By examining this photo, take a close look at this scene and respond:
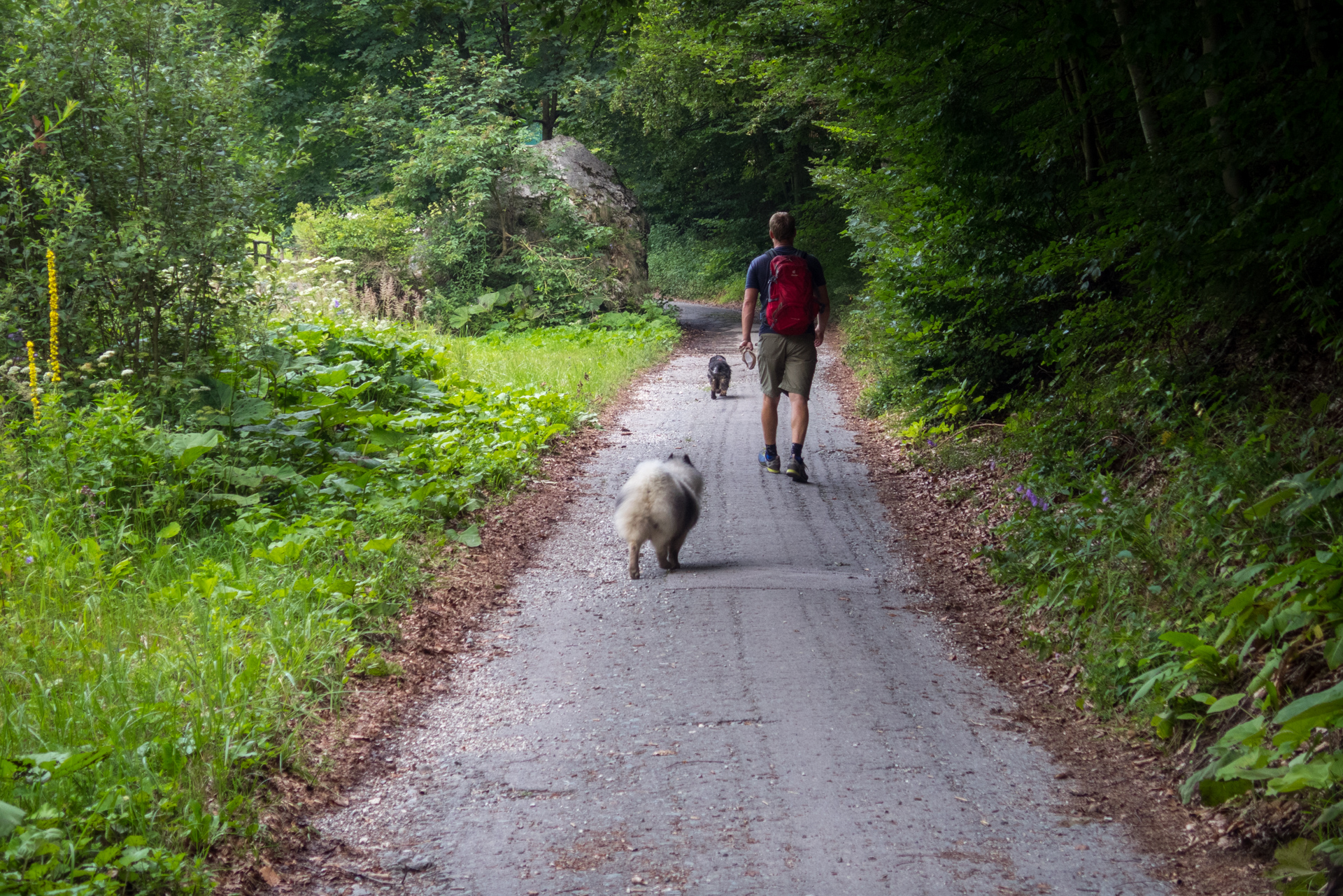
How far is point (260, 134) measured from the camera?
938cm

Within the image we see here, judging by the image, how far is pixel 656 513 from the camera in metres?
6.37

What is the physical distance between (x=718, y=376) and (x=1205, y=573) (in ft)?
34.1

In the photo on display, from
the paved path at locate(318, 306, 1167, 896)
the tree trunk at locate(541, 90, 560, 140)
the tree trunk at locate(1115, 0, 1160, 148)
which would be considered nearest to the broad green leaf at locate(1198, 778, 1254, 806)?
the paved path at locate(318, 306, 1167, 896)

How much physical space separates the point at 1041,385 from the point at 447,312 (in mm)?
15082

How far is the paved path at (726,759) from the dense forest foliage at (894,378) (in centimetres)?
63

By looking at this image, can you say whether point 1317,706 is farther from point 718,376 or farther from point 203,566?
point 718,376

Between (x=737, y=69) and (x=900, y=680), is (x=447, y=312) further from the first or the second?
(x=900, y=680)

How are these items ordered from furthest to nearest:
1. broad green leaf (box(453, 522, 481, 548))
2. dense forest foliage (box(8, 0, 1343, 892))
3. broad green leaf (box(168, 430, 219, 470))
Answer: broad green leaf (box(453, 522, 481, 548)), broad green leaf (box(168, 430, 219, 470)), dense forest foliage (box(8, 0, 1343, 892))

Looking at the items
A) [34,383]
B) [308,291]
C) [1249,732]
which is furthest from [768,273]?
[308,291]

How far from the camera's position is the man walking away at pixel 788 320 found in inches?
350

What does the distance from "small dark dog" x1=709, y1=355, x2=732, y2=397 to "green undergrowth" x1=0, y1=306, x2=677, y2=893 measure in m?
3.48

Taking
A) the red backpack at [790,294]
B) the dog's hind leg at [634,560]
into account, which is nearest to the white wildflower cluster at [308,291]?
the dog's hind leg at [634,560]

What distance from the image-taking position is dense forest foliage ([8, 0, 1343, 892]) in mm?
3732

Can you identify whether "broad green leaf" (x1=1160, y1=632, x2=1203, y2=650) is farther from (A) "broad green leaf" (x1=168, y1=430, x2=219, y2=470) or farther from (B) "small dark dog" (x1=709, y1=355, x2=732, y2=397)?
(B) "small dark dog" (x1=709, y1=355, x2=732, y2=397)
